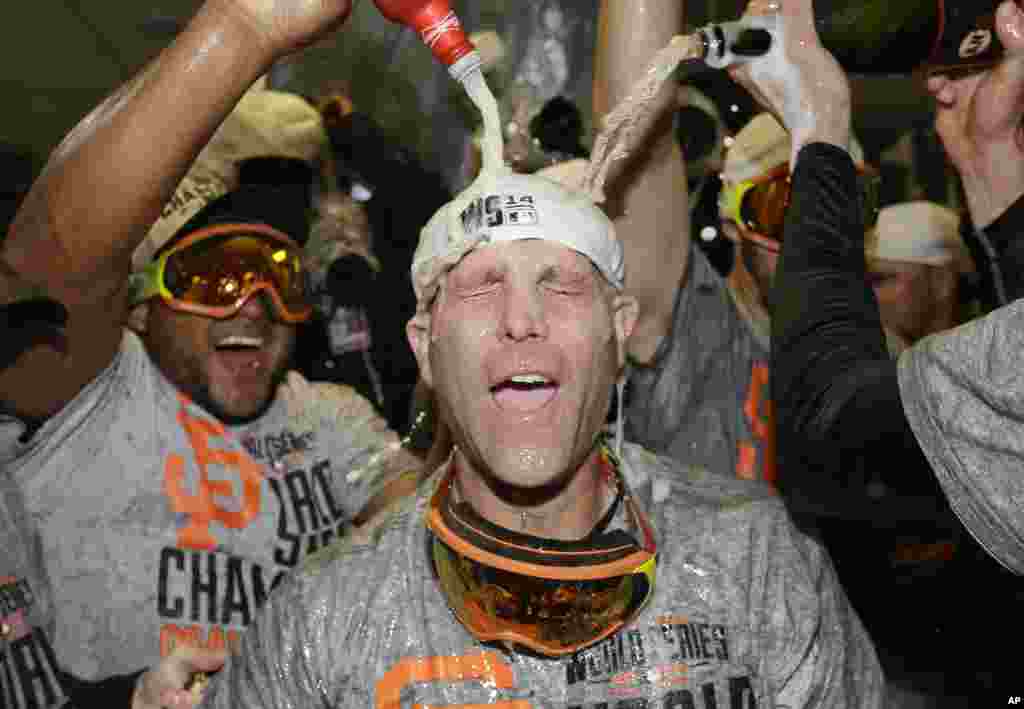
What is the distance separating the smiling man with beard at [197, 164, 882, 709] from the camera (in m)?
1.99

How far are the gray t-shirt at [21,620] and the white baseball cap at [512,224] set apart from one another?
42.6 inches

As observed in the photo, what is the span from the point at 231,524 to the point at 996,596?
6.25ft

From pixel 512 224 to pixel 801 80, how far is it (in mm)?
558

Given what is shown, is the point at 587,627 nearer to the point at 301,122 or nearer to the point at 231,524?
the point at 231,524

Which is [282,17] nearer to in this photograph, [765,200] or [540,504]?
[540,504]

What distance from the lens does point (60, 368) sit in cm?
244

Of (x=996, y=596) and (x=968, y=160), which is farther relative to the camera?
(x=996, y=596)

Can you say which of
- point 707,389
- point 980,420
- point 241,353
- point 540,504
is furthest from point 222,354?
point 980,420

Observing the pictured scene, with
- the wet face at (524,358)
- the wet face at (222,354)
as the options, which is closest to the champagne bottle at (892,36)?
the wet face at (524,358)

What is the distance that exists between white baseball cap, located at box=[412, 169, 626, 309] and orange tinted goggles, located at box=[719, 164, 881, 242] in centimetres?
109

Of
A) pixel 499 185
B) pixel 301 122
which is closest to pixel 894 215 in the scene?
pixel 301 122

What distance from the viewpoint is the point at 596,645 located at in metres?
2.03

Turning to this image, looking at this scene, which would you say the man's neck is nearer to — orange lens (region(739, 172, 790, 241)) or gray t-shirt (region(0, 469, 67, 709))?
gray t-shirt (region(0, 469, 67, 709))

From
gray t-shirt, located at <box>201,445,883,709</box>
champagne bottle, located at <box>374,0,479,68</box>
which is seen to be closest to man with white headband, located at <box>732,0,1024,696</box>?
A: gray t-shirt, located at <box>201,445,883,709</box>
